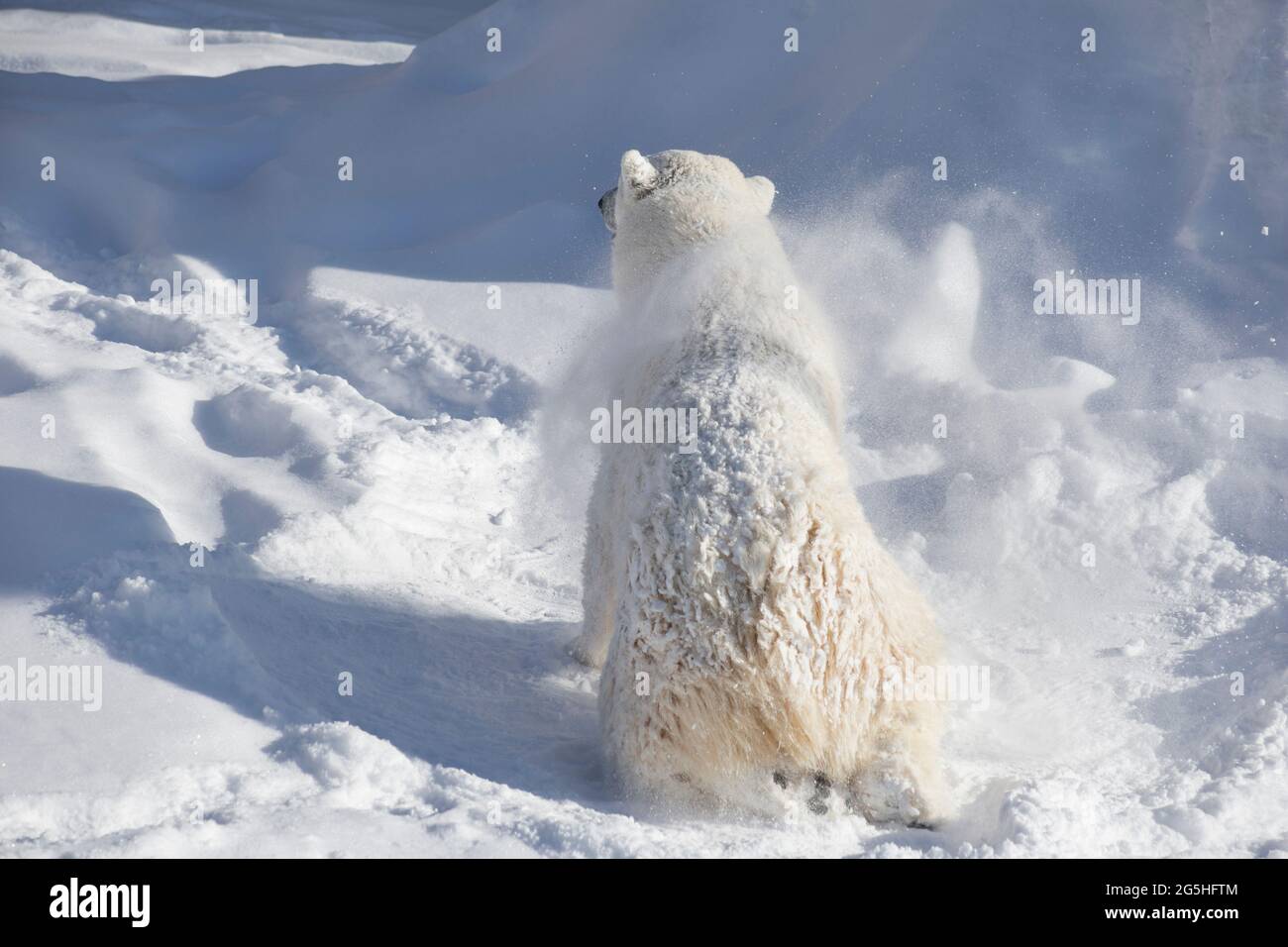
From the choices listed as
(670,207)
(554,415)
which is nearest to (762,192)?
(670,207)

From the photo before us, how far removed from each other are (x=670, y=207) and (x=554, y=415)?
1.01m

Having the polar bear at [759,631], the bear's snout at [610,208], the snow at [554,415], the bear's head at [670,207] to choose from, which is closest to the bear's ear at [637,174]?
the bear's head at [670,207]

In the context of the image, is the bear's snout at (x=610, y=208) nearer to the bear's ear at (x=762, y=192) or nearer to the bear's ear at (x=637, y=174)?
the bear's ear at (x=637, y=174)

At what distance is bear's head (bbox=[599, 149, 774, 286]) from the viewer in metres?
4.70

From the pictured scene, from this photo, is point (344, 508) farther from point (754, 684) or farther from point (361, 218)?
point (361, 218)

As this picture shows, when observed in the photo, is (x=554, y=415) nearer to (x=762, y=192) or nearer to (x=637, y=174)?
(x=637, y=174)

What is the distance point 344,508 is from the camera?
5320 mm

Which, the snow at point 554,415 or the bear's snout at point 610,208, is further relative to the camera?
the bear's snout at point 610,208

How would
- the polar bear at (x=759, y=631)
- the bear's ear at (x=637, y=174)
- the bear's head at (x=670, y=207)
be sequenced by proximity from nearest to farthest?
the polar bear at (x=759, y=631) < the bear's head at (x=670, y=207) < the bear's ear at (x=637, y=174)

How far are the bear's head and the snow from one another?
0.41 meters

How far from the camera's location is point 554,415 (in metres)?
4.74

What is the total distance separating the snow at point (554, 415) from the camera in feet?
10.9

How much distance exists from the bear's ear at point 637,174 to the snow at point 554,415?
70cm

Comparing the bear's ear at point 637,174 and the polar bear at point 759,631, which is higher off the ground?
the bear's ear at point 637,174
